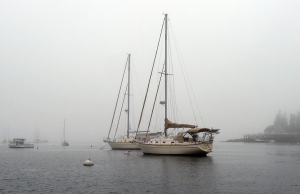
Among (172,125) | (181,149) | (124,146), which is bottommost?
(124,146)

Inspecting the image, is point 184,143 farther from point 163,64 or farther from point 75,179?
point 75,179

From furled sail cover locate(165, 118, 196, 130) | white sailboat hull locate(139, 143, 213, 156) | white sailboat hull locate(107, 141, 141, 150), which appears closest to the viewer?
white sailboat hull locate(139, 143, 213, 156)

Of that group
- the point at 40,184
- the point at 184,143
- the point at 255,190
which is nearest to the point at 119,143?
the point at 184,143

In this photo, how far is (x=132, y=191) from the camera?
26.4 meters

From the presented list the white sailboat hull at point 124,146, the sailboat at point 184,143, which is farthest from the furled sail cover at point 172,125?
the white sailboat hull at point 124,146

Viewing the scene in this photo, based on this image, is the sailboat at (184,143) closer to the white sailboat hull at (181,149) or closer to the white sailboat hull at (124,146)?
the white sailboat hull at (181,149)

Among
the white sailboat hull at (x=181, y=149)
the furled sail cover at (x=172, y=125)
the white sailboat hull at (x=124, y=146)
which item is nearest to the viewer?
the white sailboat hull at (x=181, y=149)

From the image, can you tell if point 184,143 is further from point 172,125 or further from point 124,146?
point 124,146

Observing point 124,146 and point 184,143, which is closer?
point 184,143

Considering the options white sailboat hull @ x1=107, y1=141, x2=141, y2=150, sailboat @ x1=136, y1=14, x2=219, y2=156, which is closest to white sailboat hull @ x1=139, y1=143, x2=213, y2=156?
sailboat @ x1=136, y1=14, x2=219, y2=156

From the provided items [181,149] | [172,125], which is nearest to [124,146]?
[172,125]

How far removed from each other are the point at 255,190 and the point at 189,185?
5880 mm

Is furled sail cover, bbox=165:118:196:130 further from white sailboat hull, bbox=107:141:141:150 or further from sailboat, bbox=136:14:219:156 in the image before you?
white sailboat hull, bbox=107:141:141:150

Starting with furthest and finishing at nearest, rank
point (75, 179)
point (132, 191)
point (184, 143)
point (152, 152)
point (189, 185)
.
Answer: point (152, 152) → point (184, 143) → point (75, 179) → point (189, 185) → point (132, 191)
